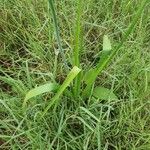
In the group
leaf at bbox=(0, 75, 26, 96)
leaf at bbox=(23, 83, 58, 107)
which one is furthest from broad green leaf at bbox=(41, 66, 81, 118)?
leaf at bbox=(0, 75, 26, 96)

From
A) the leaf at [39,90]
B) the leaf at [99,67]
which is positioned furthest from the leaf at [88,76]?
the leaf at [39,90]

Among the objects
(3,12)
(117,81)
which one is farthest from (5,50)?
(117,81)

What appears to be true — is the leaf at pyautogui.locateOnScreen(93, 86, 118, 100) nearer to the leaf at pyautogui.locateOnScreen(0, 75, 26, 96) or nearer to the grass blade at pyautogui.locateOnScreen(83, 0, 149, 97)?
the grass blade at pyautogui.locateOnScreen(83, 0, 149, 97)

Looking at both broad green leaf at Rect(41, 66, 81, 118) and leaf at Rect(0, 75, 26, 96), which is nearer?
broad green leaf at Rect(41, 66, 81, 118)

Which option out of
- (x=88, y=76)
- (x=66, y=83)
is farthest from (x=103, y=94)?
(x=66, y=83)

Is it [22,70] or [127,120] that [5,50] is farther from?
[127,120]

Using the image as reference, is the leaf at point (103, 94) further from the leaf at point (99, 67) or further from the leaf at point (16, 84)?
the leaf at point (16, 84)
